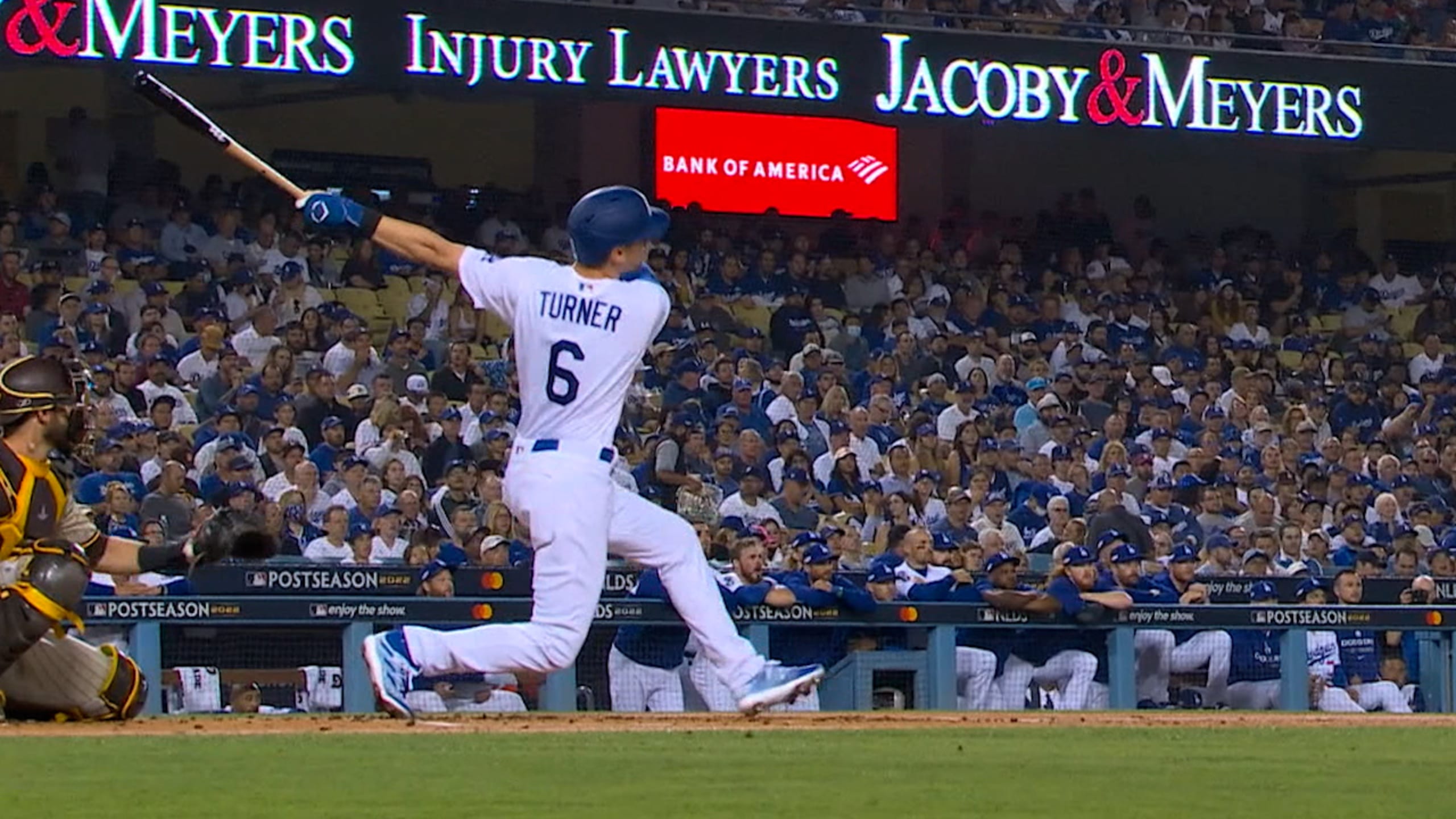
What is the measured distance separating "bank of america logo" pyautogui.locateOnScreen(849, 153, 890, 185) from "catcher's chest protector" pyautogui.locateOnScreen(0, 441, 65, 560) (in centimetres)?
1370

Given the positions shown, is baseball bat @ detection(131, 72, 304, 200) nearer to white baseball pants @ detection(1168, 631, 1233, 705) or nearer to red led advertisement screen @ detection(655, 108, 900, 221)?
white baseball pants @ detection(1168, 631, 1233, 705)

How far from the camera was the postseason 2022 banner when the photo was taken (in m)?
17.2

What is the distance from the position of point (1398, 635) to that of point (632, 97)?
679cm

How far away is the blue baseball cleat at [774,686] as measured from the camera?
8883 millimetres

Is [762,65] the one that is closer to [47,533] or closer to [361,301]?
[361,301]

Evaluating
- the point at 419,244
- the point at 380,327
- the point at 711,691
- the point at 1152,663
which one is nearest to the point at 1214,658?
the point at 1152,663

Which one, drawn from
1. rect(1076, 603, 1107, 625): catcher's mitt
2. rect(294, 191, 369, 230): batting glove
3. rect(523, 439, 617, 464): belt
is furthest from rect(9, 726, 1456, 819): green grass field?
rect(1076, 603, 1107, 625): catcher's mitt

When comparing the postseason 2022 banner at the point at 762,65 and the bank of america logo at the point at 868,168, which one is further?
the bank of america logo at the point at 868,168

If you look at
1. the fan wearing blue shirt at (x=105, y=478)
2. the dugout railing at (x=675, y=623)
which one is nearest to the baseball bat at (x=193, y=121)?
the dugout railing at (x=675, y=623)

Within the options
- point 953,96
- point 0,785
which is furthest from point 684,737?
point 953,96

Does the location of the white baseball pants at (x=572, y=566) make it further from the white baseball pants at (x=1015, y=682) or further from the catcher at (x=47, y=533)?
the white baseball pants at (x=1015, y=682)

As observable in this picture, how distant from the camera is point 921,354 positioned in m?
19.4

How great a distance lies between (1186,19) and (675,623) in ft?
34.3

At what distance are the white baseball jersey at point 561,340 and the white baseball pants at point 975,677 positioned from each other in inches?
232
